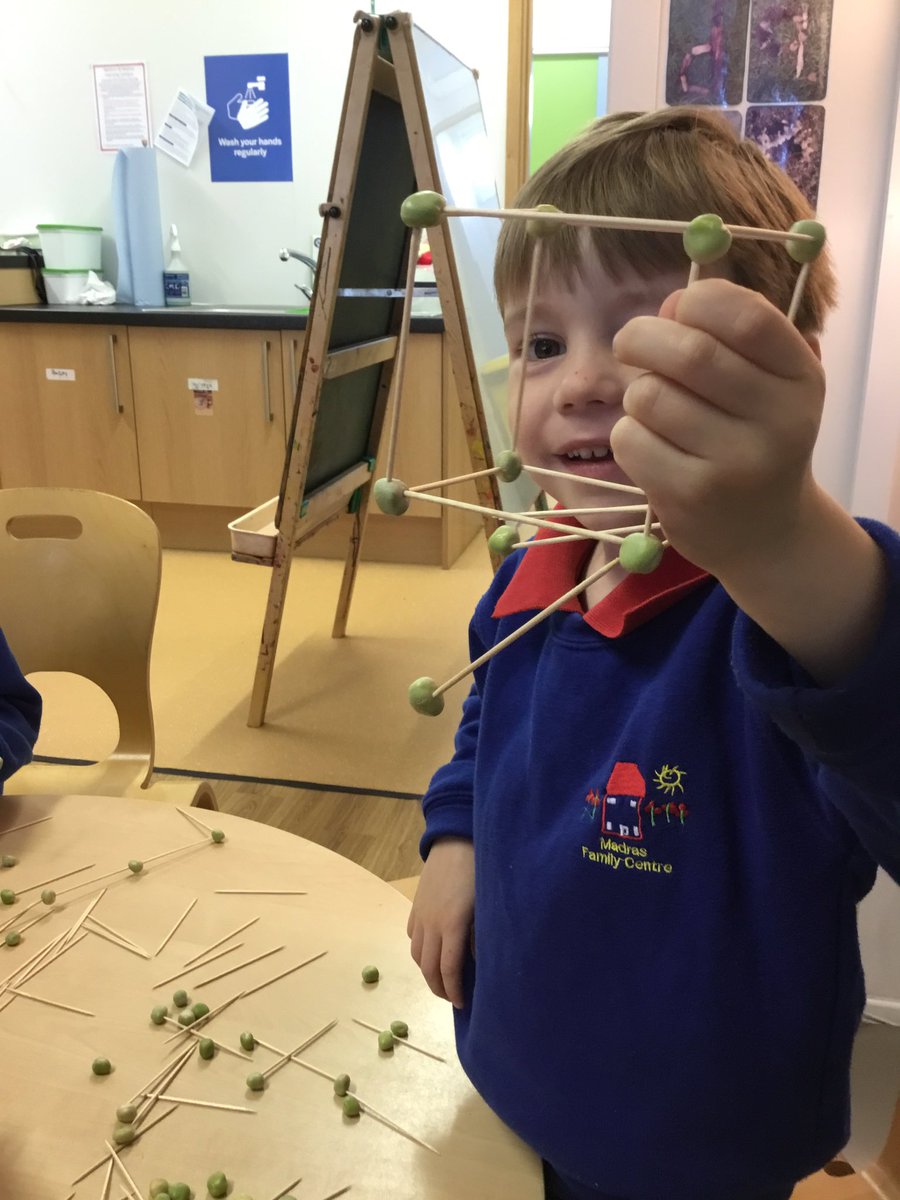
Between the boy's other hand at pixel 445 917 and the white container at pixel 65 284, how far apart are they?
360 cm

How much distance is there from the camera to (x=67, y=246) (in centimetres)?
371

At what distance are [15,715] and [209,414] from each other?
8.29 ft

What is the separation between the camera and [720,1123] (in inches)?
22.8

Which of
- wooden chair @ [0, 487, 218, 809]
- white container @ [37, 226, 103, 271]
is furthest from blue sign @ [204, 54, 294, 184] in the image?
wooden chair @ [0, 487, 218, 809]

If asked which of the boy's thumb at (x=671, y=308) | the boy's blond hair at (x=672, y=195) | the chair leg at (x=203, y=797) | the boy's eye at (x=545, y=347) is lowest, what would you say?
the chair leg at (x=203, y=797)

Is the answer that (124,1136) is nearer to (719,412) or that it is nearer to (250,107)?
(719,412)

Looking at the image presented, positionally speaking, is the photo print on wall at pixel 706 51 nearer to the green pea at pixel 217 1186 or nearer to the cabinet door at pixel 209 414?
the green pea at pixel 217 1186

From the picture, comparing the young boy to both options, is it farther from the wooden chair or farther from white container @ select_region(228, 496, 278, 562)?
white container @ select_region(228, 496, 278, 562)

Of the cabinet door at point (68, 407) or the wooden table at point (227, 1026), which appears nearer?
the wooden table at point (227, 1026)

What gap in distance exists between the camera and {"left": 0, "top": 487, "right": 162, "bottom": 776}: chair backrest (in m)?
1.40


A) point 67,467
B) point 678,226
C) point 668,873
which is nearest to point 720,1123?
point 668,873

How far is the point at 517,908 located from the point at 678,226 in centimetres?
45

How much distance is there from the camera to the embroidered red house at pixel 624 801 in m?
0.58

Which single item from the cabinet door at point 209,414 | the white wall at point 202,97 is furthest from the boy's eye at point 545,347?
the white wall at point 202,97
